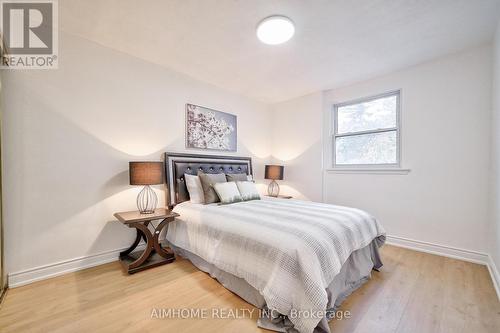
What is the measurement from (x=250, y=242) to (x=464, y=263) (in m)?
2.61

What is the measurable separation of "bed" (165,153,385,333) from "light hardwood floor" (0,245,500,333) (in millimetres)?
146

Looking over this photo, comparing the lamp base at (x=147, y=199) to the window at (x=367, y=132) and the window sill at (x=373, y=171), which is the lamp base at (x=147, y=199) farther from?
the window at (x=367, y=132)

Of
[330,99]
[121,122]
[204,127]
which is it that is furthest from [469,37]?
[121,122]

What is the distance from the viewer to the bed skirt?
1.42 m

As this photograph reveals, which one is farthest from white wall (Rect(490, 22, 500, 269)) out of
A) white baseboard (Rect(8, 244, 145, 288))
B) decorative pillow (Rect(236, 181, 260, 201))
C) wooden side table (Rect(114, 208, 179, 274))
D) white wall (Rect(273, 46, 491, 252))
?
white baseboard (Rect(8, 244, 145, 288))

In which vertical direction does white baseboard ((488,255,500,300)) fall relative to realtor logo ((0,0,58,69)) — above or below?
below

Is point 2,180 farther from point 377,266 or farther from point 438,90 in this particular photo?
point 438,90

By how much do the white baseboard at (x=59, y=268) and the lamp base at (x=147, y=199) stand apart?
0.55 m

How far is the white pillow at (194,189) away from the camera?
2771 millimetres

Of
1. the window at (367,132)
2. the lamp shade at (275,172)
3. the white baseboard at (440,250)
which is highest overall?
the window at (367,132)

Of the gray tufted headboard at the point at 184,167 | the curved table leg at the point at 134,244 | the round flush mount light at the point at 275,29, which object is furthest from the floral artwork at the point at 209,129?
the round flush mount light at the point at 275,29

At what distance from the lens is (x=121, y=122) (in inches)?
100

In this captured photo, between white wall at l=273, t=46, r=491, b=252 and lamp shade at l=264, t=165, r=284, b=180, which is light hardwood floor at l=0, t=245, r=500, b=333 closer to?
white wall at l=273, t=46, r=491, b=252

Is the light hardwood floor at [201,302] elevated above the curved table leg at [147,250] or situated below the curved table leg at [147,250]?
below
